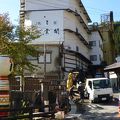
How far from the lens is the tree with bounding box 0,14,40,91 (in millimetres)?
25958

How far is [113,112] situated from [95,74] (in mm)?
44085

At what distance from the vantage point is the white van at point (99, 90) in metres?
29.3

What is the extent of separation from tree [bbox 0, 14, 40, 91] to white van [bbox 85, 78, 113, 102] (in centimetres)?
529

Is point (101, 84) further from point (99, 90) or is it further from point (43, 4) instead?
point (43, 4)

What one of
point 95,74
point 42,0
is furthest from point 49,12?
point 95,74

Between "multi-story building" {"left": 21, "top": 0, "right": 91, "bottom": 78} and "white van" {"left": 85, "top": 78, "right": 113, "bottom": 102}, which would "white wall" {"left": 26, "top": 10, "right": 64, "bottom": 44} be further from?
"white van" {"left": 85, "top": 78, "right": 113, "bottom": 102}

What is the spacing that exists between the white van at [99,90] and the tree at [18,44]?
529 centimetres

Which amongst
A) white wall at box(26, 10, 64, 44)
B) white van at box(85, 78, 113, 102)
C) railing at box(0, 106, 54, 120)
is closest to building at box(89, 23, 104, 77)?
white wall at box(26, 10, 64, 44)

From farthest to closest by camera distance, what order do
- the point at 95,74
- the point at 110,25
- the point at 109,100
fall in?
1. the point at 110,25
2. the point at 95,74
3. the point at 109,100

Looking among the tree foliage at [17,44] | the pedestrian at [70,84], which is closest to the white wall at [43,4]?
the tree foliage at [17,44]

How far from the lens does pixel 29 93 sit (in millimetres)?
22656

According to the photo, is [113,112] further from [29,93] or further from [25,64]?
[25,64]

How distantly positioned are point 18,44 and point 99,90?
7641 mm

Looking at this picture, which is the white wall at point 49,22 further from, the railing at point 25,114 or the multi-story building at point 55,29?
the railing at point 25,114
